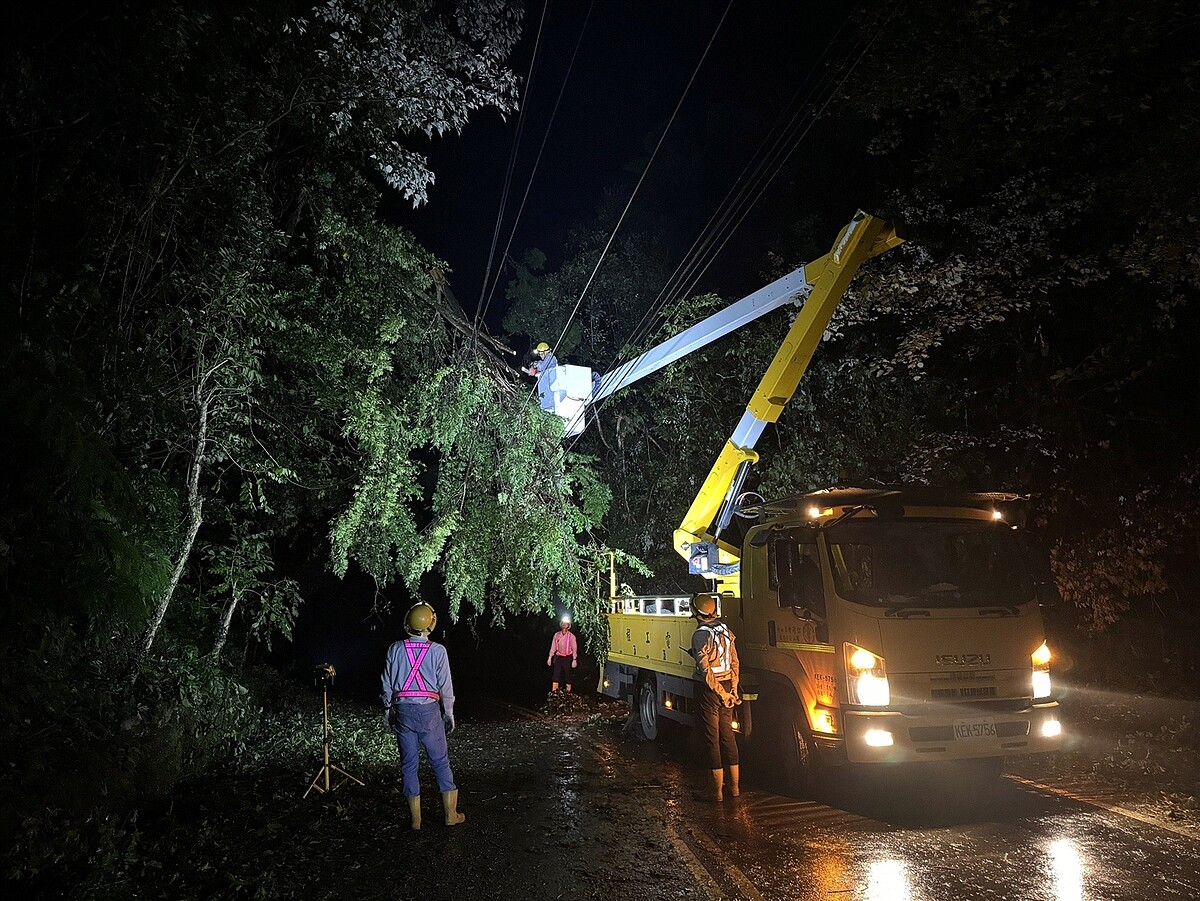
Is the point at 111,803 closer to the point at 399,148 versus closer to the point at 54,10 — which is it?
the point at 54,10

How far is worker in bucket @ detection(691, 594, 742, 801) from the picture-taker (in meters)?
8.15

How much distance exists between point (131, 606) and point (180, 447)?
3.39 meters

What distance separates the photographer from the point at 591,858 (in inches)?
244

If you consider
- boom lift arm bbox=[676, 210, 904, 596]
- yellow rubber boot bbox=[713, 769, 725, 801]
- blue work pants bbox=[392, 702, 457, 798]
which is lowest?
yellow rubber boot bbox=[713, 769, 725, 801]

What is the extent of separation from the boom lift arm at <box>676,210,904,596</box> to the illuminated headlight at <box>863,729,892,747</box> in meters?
3.70

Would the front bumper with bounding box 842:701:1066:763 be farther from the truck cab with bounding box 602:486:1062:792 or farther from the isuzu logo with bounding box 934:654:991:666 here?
the isuzu logo with bounding box 934:654:991:666

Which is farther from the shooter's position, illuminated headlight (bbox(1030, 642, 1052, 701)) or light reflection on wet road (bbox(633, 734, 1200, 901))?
illuminated headlight (bbox(1030, 642, 1052, 701))

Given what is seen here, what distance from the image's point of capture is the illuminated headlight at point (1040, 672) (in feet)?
24.5

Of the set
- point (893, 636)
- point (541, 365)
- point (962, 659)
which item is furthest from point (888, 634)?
point (541, 365)

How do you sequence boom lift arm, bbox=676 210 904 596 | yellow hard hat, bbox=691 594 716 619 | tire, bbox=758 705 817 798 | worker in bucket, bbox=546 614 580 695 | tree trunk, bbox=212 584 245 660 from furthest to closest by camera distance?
worker in bucket, bbox=546 614 580 695 < tree trunk, bbox=212 584 245 660 < boom lift arm, bbox=676 210 904 596 < yellow hard hat, bbox=691 594 716 619 < tire, bbox=758 705 817 798

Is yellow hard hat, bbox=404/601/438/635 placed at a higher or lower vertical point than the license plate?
higher

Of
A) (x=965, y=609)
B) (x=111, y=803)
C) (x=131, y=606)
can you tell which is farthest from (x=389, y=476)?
(x=965, y=609)

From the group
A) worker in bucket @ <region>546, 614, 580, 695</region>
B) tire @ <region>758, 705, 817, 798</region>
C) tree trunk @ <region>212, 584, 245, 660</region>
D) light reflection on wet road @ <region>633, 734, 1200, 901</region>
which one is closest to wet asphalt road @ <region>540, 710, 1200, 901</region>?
light reflection on wet road @ <region>633, 734, 1200, 901</region>

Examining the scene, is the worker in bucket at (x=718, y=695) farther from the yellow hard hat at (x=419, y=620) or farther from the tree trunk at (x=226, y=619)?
the tree trunk at (x=226, y=619)
